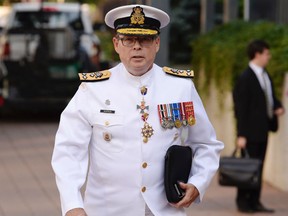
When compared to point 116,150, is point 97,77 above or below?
above

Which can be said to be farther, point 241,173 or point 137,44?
point 241,173

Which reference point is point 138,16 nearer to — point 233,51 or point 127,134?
point 127,134

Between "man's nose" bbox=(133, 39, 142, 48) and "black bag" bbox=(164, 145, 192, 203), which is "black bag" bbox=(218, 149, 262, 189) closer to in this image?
"black bag" bbox=(164, 145, 192, 203)

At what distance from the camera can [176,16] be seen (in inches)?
1209

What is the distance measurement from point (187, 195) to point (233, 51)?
7.81 meters

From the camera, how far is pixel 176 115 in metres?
4.66

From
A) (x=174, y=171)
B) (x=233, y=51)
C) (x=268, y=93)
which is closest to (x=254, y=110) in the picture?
(x=268, y=93)

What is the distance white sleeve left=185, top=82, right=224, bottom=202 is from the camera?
4703 millimetres

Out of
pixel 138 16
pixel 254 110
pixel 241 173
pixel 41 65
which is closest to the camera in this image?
pixel 138 16

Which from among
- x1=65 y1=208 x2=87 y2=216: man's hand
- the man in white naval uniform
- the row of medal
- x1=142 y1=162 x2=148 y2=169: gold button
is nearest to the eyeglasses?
the man in white naval uniform

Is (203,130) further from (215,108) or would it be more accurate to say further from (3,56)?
(3,56)

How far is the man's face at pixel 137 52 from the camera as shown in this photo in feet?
15.0

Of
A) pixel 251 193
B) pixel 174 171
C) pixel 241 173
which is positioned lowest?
pixel 251 193

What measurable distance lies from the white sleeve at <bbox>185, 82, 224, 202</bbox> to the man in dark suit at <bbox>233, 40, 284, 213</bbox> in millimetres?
4813
